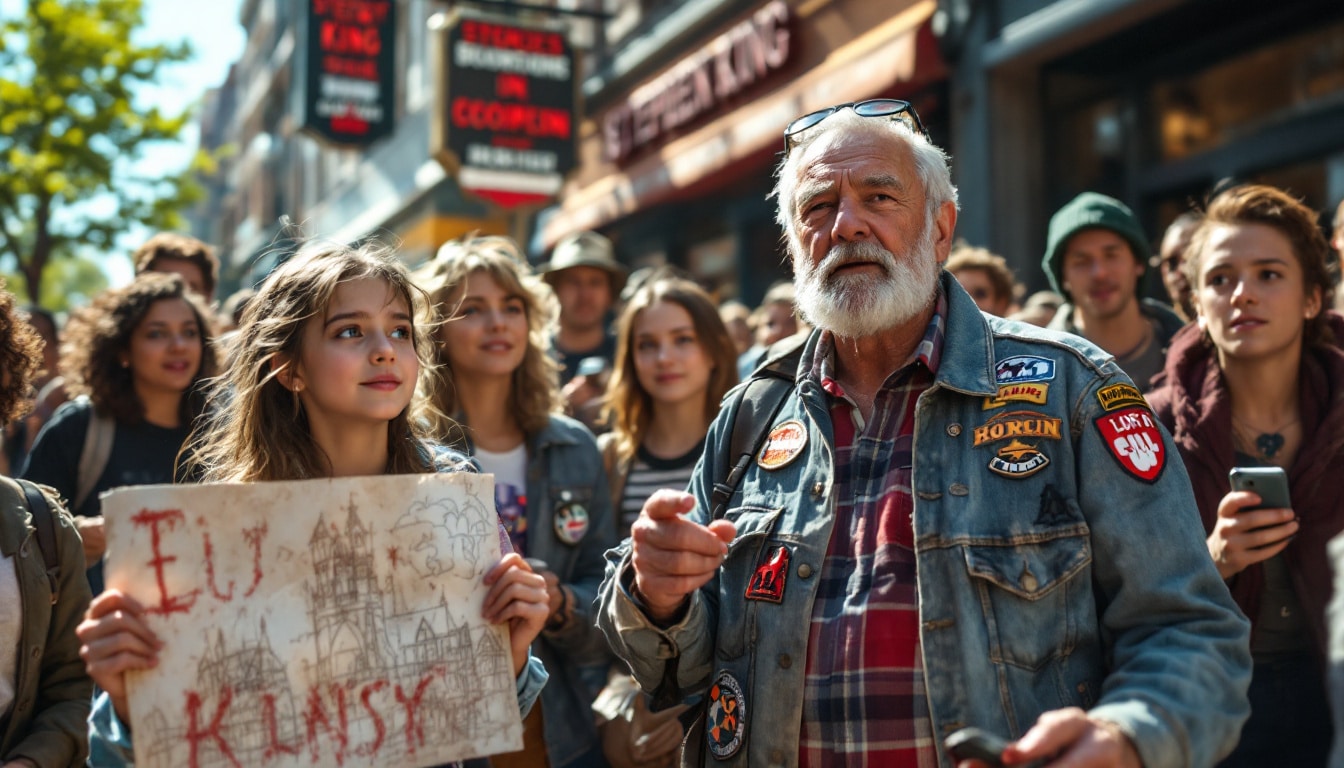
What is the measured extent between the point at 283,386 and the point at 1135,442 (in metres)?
1.92

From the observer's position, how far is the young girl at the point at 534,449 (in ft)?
13.0

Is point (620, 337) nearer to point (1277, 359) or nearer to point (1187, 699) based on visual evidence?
point (1277, 359)

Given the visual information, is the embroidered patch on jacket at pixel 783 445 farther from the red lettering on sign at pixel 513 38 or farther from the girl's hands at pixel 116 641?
the red lettering on sign at pixel 513 38

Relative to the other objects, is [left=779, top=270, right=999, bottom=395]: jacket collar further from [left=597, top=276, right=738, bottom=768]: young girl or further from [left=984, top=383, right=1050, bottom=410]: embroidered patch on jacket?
[left=597, top=276, right=738, bottom=768]: young girl

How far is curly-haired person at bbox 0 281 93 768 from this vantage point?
2.70 metres

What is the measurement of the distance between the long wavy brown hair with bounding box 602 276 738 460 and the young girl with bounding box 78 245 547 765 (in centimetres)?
189

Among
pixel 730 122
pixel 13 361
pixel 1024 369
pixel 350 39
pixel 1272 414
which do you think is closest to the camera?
pixel 1024 369

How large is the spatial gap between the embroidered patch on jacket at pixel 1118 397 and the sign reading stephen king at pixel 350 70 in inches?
582

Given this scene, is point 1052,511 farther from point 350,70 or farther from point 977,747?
point 350,70

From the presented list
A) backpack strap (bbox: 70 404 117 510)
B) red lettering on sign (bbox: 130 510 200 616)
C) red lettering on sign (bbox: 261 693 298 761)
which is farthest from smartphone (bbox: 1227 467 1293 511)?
backpack strap (bbox: 70 404 117 510)

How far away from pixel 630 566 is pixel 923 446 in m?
0.68

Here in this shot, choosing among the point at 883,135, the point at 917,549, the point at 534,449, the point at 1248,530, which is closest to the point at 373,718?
the point at 917,549

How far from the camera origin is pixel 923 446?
8.05 ft

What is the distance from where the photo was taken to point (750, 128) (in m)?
10.4
